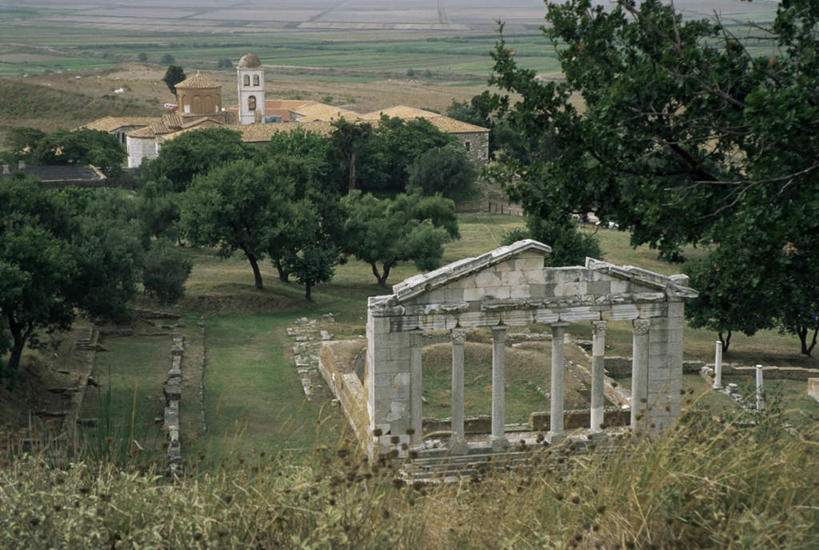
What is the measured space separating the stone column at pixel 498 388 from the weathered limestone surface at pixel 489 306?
0.08m

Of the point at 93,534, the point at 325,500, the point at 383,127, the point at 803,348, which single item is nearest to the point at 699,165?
the point at 325,500

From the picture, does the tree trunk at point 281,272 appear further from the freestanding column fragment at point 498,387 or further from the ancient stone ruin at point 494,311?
the freestanding column fragment at point 498,387

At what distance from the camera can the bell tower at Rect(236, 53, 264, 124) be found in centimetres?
10150

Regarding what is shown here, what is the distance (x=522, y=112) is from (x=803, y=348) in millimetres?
25769

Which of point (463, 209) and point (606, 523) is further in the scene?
point (463, 209)

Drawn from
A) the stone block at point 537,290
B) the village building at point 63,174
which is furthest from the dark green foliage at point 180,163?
the stone block at point 537,290

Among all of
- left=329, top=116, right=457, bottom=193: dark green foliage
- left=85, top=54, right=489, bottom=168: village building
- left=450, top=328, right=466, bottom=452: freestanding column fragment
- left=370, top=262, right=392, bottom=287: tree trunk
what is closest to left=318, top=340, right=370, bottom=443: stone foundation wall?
left=450, top=328, right=466, bottom=452: freestanding column fragment

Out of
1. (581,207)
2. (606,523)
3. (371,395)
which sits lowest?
(371,395)

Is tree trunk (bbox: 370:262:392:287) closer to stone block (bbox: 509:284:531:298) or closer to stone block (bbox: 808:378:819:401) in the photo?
stone block (bbox: 808:378:819:401)

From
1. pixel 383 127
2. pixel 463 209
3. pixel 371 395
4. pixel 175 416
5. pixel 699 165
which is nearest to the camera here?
pixel 699 165

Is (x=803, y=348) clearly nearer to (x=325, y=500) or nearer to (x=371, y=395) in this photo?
(x=371, y=395)

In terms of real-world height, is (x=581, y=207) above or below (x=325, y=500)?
above

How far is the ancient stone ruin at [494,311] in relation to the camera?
81.5ft

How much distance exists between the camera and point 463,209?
80.6 m
